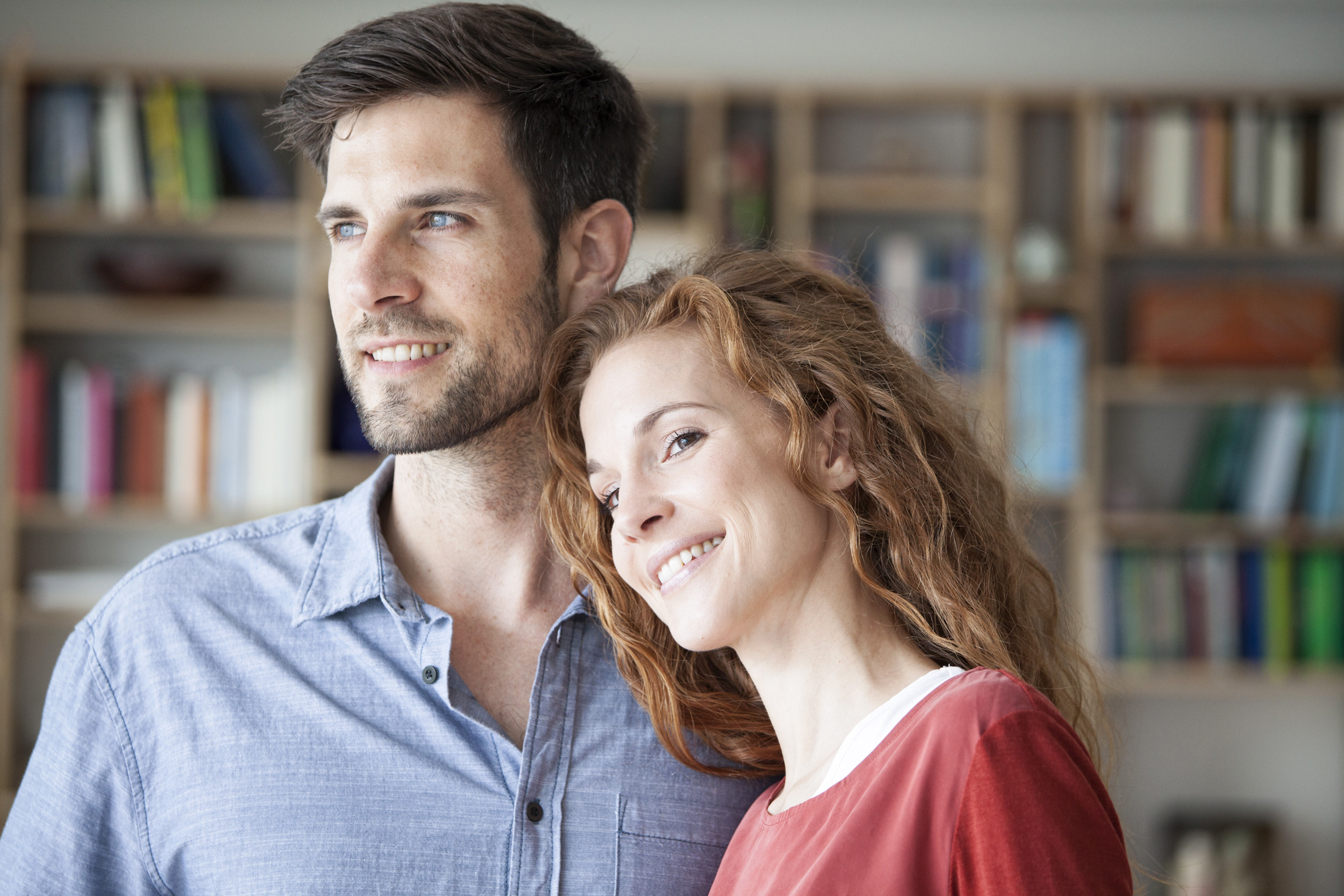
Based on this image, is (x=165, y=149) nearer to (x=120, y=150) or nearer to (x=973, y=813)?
(x=120, y=150)

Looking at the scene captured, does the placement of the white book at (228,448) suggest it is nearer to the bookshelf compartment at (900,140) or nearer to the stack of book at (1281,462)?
the bookshelf compartment at (900,140)

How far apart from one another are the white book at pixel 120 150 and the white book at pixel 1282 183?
370 centimetres

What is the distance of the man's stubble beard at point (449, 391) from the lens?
1381 mm

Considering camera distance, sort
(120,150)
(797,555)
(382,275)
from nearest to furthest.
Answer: (797,555) < (382,275) < (120,150)

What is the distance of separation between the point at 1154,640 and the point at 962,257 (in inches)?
55.9

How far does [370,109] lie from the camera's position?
140cm

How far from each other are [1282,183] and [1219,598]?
1.39 metres

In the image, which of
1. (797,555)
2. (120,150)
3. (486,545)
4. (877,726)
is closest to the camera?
(877,726)

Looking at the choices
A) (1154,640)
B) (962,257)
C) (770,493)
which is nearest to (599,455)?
(770,493)

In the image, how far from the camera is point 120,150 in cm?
384

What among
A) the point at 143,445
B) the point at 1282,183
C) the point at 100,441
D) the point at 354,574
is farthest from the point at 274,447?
the point at 1282,183

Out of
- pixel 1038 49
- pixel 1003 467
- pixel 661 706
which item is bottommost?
pixel 661 706

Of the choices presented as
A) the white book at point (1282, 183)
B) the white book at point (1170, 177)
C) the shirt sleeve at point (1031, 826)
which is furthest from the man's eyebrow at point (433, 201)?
the white book at point (1282, 183)

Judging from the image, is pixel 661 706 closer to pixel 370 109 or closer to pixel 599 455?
pixel 599 455
